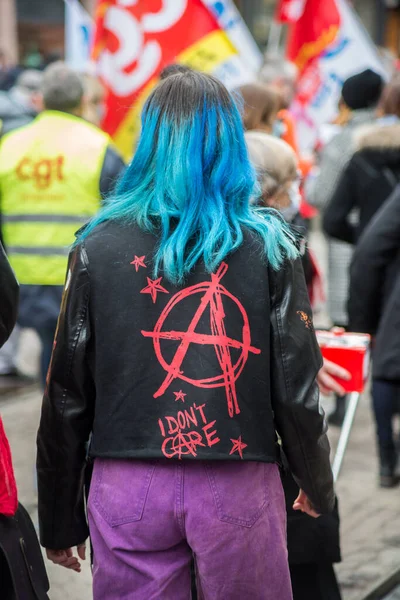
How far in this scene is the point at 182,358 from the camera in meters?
2.16

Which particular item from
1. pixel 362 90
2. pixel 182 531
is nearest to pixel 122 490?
pixel 182 531

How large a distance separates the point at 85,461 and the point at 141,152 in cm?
78

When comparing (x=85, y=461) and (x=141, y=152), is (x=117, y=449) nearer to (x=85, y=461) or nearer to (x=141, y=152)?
(x=85, y=461)

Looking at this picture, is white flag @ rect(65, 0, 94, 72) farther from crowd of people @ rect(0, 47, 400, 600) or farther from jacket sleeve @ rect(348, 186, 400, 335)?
crowd of people @ rect(0, 47, 400, 600)

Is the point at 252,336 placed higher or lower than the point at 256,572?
higher

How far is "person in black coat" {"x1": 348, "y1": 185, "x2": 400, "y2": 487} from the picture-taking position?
12.9 ft

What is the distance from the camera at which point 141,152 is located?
2.25 meters

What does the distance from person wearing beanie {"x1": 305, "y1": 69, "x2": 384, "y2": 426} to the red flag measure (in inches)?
81.7

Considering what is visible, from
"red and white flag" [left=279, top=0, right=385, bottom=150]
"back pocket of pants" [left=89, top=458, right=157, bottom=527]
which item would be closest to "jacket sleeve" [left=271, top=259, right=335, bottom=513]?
"back pocket of pants" [left=89, top=458, right=157, bottom=527]

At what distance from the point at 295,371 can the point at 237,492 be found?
1.04ft

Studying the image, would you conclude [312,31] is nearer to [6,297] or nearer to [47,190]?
[47,190]

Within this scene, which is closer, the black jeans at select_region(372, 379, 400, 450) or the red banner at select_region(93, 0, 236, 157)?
the black jeans at select_region(372, 379, 400, 450)

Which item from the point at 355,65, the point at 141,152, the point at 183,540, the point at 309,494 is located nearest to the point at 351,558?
the point at 309,494

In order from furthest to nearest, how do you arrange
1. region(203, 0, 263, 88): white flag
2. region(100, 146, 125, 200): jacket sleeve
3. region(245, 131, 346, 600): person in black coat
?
region(203, 0, 263, 88): white flag < region(100, 146, 125, 200): jacket sleeve < region(245, 131, 346, 600): person in black coat
